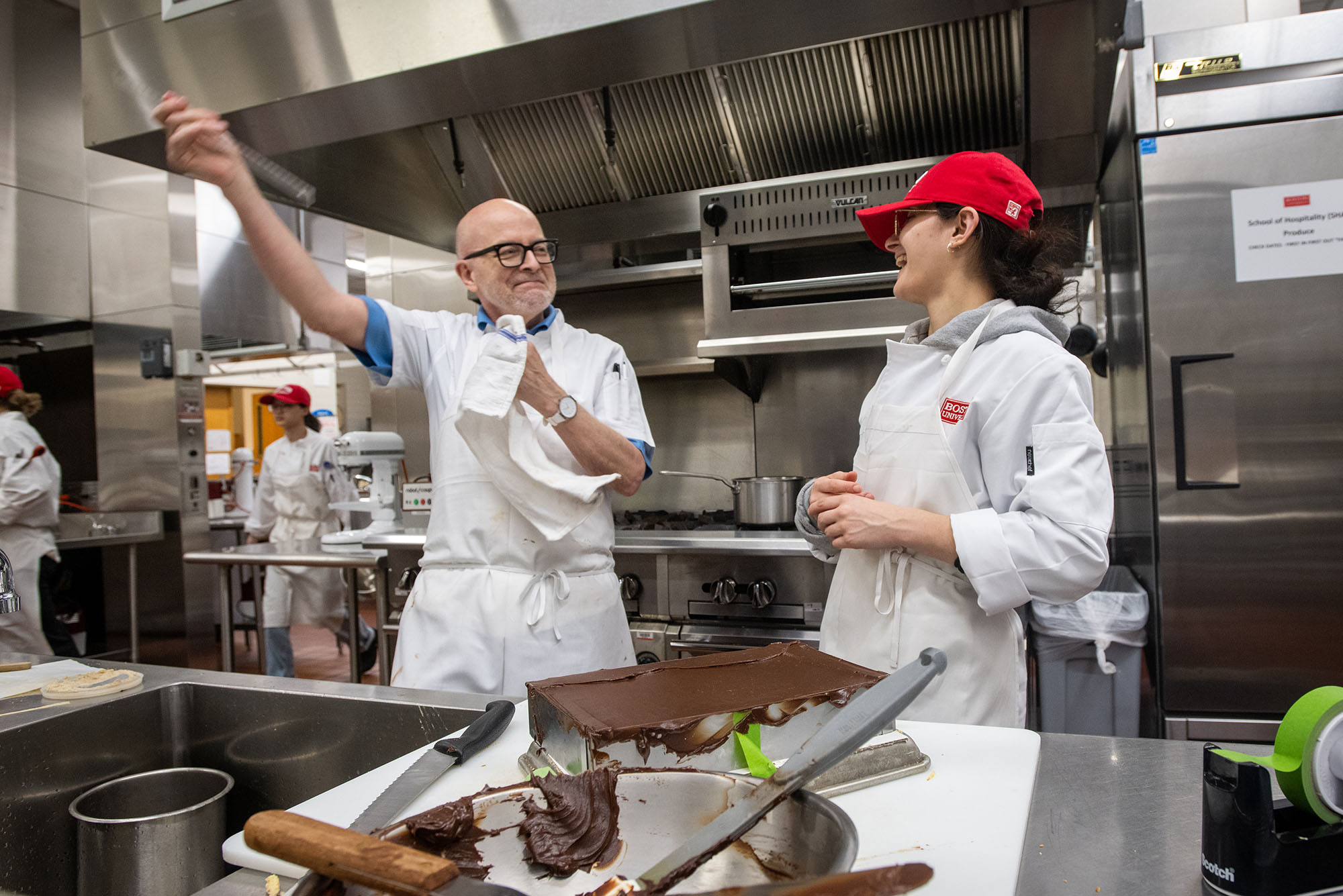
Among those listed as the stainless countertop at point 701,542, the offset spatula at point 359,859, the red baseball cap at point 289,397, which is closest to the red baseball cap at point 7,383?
the red baseball cap at point 289,397

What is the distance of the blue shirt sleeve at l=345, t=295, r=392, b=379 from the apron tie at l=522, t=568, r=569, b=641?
0.56m

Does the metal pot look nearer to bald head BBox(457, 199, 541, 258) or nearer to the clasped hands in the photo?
bald head BBox(457, 199, 541, 258)

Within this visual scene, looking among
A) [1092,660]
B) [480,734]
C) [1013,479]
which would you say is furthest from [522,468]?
[1092,660]

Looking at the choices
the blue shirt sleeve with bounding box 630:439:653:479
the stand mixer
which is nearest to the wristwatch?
the blue shirt sleeve with bounding box 630:439:653:479

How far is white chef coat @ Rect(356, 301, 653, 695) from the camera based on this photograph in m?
1.66

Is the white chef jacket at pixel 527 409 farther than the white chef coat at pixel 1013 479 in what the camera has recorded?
Yes

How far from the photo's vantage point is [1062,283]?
1.45 metres

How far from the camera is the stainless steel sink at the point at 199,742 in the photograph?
1.16 m

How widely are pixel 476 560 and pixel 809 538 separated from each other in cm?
69

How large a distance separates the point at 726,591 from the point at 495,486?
3.59ft

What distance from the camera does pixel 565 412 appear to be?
1605mm

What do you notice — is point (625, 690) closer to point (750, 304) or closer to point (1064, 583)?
point (1064, 583)

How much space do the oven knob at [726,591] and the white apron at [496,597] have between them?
2.82ft

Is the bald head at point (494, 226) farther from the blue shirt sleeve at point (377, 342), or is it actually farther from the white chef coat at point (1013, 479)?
the white chef coat at point (1013, 479)
